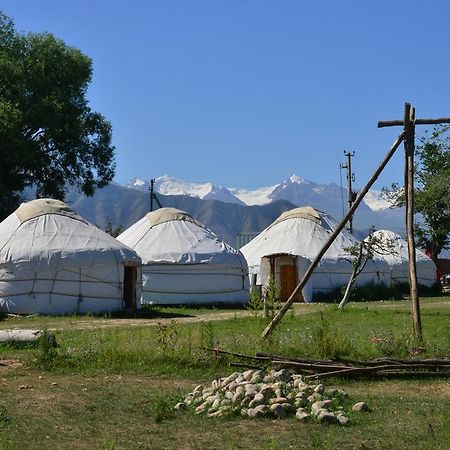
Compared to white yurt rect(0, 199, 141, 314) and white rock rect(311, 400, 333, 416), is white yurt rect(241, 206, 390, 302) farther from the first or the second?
white rock rect(311, 400, 333, 416)

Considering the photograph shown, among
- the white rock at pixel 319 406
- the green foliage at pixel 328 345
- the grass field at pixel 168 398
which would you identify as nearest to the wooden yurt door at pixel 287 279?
the grass field at pixel 168 398

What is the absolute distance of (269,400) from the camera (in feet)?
24.4

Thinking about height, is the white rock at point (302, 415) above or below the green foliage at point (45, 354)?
below

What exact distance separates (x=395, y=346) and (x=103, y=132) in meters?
28.8

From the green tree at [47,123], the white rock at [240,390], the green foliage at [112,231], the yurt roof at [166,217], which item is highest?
the green tree at [47,123]

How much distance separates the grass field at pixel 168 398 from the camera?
646cm

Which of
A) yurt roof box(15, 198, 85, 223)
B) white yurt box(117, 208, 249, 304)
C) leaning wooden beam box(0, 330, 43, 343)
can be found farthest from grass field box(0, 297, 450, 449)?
white yurt box(117, 208, 249, 304)

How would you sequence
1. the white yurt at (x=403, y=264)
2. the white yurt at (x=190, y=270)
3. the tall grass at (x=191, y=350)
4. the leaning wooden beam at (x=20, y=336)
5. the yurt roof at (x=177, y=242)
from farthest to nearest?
the white yurt at (x=403, y=264) → the yurt roof at (x=177, y=242) → the white yurt at (x=190, y=270) → the leaning wooden beam at (x=20, y=336) → the tall grass at (x=191, y=350)

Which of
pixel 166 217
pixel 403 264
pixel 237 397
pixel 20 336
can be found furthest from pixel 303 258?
pixel 237 397

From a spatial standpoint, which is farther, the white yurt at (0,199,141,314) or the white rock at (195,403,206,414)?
the white yurt at (0,199,141,314)

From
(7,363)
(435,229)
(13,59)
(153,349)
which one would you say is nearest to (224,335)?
(153,349)

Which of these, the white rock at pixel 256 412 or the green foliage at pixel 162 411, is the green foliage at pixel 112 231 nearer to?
the green foliage at pixel 162 411

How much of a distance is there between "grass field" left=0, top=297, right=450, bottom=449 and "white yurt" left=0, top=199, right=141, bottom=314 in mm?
7577

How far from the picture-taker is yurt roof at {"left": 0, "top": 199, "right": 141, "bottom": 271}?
2155 cm
